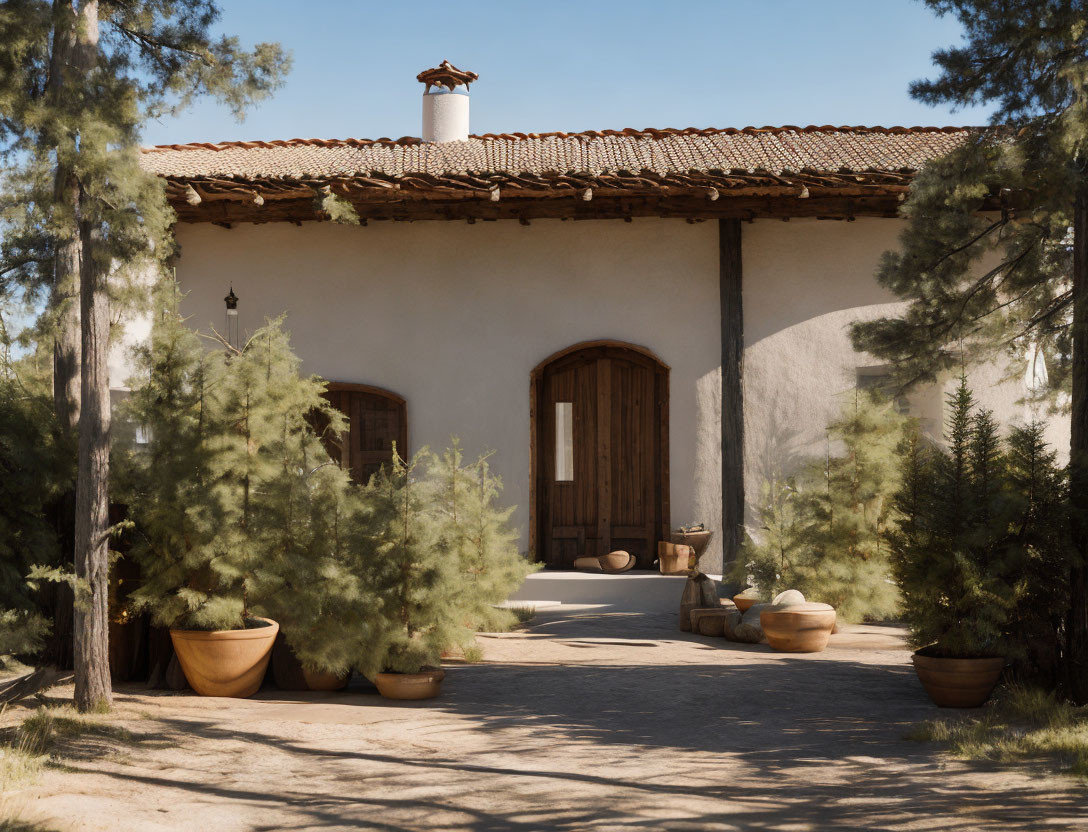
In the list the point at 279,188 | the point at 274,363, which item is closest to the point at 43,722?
the point at 274,363

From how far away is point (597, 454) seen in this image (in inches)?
429

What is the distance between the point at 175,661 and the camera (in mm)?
6500

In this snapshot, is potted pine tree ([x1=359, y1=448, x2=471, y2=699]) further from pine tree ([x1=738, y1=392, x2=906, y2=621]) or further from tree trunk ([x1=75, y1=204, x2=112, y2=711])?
pine tree ([x1=738, y1=392, x2=906, y2=621])

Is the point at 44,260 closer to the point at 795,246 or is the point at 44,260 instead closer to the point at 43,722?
the point at 43,722

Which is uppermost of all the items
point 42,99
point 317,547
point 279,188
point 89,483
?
point 279,188

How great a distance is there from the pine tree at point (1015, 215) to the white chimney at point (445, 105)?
282 inches

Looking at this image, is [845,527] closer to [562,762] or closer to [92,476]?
[562,762]

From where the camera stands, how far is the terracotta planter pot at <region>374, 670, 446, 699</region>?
20.2ft

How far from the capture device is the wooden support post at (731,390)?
33.0 ft

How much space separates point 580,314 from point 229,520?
5.35 m

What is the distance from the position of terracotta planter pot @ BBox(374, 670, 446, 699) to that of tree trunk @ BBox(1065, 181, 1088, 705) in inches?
148

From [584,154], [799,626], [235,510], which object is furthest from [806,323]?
[235,510]

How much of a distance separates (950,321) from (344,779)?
5.49m

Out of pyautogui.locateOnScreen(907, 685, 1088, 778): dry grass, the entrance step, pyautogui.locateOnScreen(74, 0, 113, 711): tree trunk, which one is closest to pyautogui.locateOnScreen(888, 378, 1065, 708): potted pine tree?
pyautogui.locateOnScreen(907, 685, 1088, 778): dry grass
